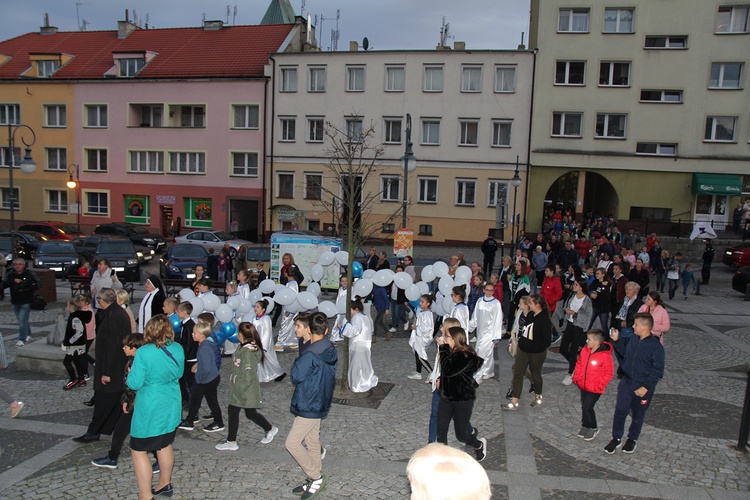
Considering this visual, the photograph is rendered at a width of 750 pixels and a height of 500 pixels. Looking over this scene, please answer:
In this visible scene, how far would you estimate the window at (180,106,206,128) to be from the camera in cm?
3775

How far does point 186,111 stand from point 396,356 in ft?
102

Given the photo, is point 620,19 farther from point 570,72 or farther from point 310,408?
point 310,408

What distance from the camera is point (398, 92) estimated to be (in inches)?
1336

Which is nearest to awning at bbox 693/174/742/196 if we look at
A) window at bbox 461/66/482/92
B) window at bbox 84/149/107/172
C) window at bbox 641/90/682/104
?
window at bbox 641/90/682/104

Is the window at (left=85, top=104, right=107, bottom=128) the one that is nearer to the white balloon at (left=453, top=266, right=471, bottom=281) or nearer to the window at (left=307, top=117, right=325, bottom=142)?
the window at (left=307, top=117, right=325, bottom=142)

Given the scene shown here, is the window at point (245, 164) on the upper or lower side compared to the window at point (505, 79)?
lower

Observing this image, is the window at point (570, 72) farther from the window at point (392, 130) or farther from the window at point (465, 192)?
the window at point (392, 130)

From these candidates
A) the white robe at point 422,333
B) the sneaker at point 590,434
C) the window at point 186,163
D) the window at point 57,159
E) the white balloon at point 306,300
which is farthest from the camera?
the window at point 57,159

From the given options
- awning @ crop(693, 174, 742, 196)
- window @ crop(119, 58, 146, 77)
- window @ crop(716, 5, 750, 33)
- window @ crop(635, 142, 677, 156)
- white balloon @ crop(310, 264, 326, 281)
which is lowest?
white balloon @ crop(310, 264, 326, 281)

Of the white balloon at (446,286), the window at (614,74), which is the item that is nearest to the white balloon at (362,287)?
the white balloon at (446,286)

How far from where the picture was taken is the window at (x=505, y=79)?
107 feet

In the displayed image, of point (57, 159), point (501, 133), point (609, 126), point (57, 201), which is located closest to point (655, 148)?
point (609, 126)

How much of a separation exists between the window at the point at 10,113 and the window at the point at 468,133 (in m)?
29.8

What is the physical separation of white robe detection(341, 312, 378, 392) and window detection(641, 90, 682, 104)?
1106 inches
